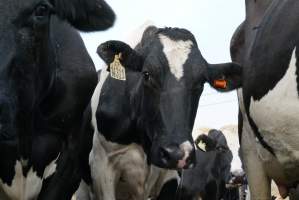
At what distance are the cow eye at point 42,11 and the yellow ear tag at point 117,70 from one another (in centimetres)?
175

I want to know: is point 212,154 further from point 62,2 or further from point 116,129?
point 62,2

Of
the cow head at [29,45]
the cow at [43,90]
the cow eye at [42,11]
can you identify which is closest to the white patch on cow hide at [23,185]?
the cow at [43,90]

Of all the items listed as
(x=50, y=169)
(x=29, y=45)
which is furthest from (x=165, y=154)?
(x=29, y=45)

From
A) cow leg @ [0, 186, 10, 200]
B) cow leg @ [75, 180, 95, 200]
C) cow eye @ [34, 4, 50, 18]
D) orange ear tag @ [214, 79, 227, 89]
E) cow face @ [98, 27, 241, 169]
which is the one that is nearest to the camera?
cow eye @ [34, 4, 50, 18]

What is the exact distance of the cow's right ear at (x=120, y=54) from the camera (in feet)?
21.9

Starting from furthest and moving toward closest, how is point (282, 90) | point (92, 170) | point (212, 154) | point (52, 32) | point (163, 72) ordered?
point (212, 154)
point (92, 170)
point (163, 72)
point (52, 32)
point (282, 90)

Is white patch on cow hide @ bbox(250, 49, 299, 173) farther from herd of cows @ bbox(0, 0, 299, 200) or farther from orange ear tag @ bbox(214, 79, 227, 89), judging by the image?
orange ear tag @ bbox(214, 79, 227, 89)

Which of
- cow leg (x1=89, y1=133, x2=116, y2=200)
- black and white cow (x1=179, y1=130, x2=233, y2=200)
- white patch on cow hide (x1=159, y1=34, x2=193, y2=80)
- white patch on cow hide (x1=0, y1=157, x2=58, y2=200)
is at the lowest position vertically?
black and white cow (x1=179, y1=130, x2=233, y2=200)

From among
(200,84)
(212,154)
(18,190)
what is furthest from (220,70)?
(212,154)

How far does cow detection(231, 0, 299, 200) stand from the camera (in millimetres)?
4656

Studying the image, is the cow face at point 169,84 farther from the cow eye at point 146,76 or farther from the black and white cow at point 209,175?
the black and white cow at point 209,175

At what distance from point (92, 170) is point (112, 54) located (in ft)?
4.45

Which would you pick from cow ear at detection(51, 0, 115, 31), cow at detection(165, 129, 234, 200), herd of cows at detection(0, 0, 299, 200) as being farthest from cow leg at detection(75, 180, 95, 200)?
cow at detection(165, 129, 234, 200)

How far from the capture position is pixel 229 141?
19.1 metres
